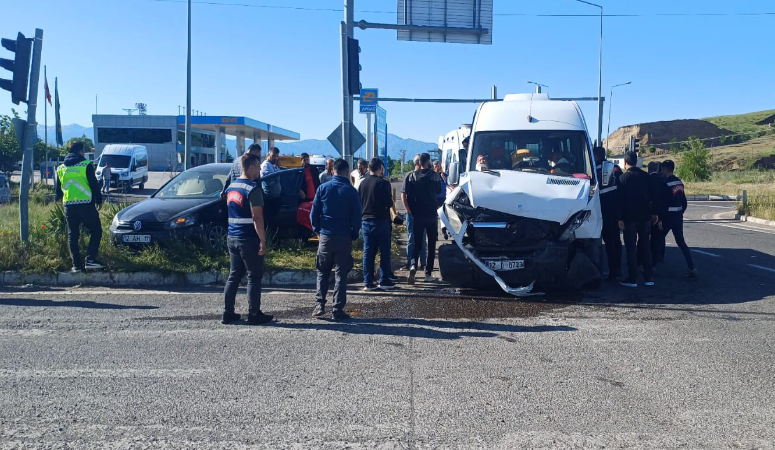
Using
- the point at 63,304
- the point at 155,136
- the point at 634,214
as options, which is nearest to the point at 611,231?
the point at 634,214

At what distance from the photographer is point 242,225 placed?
7230 mm

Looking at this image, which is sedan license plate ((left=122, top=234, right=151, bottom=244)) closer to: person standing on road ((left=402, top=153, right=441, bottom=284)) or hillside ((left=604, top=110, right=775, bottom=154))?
person standing on road ((left=402, top=153, right=441, bottom=284))

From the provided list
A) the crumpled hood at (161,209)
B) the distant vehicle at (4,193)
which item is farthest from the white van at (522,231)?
the distant vehicle at (4,193)

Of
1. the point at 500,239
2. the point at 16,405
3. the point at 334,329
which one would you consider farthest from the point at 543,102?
the point at 16,405

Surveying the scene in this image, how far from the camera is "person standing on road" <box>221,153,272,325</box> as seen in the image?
715 centimetres

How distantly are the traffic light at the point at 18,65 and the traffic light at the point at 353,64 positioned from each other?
18.7ft

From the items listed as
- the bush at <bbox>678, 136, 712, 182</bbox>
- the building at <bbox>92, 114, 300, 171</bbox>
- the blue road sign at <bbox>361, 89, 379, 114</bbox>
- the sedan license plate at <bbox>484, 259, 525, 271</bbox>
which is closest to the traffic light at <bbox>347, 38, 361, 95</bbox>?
the sedan license plate at <bbox>484, 259, 525, 271</bbox>

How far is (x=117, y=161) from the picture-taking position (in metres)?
37.6

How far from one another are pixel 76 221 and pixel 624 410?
8293 millimetres

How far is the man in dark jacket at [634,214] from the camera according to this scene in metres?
9.62

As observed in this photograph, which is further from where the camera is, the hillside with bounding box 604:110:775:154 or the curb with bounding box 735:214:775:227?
the hillside with bounding box 604:110:775:154

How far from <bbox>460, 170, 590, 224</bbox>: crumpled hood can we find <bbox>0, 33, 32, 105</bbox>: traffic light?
7188 millimetres

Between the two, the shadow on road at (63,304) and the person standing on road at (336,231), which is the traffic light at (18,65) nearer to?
the shadow on road at (63,304)

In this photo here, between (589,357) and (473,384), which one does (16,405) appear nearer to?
(473,384)
